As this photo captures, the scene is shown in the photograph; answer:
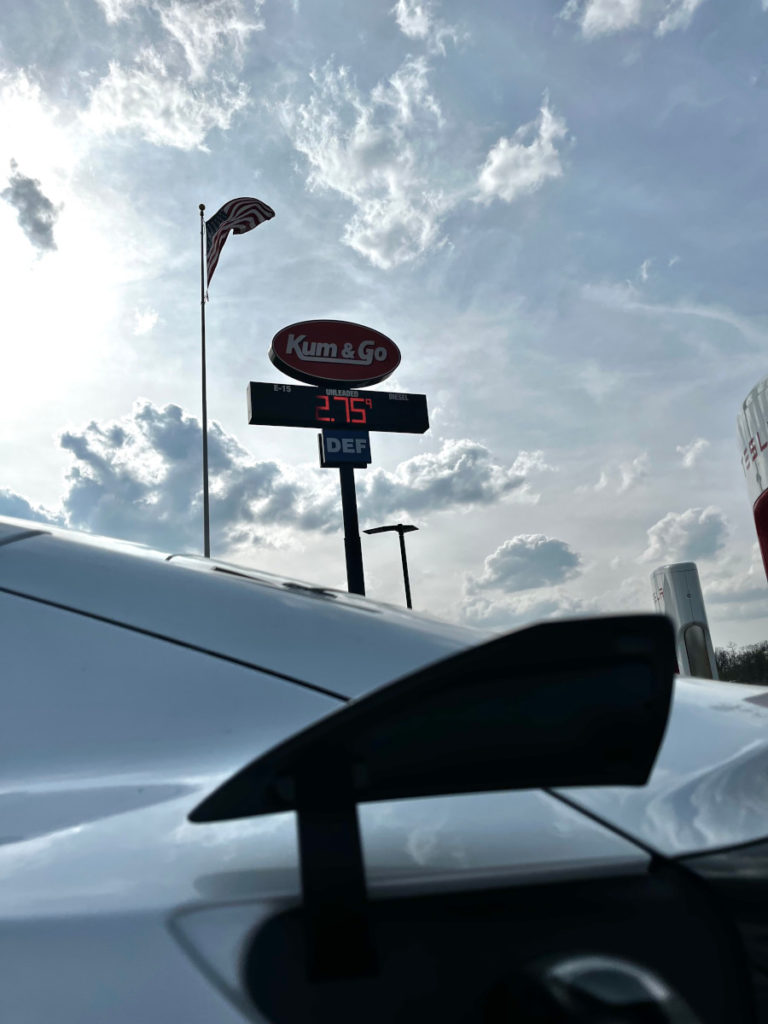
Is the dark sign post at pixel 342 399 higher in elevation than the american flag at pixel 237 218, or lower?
lower

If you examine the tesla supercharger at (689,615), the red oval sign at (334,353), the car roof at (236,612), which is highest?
the red oval sign at (334,353)

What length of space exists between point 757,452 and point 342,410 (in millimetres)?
9136

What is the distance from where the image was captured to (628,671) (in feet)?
2.16

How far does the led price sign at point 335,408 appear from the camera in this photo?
16625 mm

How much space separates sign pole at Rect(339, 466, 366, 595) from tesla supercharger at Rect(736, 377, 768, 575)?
8.44 metres

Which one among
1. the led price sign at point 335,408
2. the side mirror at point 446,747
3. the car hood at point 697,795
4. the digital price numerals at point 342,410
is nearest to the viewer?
the side mirror at point 446,747

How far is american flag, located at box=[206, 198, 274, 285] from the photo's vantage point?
19938 millimetres

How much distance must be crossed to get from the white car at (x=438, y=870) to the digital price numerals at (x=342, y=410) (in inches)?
653

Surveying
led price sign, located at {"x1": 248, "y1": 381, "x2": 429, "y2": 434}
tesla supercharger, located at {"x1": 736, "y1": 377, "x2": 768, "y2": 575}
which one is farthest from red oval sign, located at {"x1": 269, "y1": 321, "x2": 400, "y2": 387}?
tesla supercharger, located at {"x1": 736, "y1": 377, "x2": 768, "y2": 575}

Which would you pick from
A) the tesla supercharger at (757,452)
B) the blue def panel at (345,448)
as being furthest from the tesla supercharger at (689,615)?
the blue def panel at (345,448)

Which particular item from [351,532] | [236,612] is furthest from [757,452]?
[236,612]

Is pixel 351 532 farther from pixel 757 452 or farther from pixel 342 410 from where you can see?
pixel 757 452

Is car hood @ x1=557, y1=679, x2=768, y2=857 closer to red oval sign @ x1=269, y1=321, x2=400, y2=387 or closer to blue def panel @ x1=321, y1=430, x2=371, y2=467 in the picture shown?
blue def panel @ x1=321, y1=430, x2=371, y2=467

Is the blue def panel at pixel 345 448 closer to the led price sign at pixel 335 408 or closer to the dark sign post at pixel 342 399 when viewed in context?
the dark sign post at pixel 342 399
